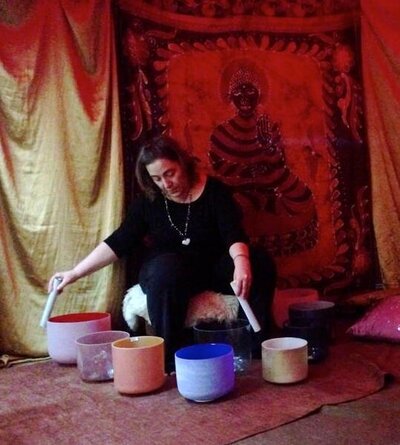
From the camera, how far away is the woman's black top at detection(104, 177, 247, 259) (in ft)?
5.98

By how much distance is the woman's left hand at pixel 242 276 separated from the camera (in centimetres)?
157

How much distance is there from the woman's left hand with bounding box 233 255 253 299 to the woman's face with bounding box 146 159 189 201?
0.29 metres

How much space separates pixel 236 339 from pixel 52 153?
828 mm

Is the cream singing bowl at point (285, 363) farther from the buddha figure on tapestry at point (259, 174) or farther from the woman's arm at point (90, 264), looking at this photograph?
the buddha figure on tapestry at point (259, 174)

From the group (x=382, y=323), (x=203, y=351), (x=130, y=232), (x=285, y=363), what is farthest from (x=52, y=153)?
(x=382, y=323)

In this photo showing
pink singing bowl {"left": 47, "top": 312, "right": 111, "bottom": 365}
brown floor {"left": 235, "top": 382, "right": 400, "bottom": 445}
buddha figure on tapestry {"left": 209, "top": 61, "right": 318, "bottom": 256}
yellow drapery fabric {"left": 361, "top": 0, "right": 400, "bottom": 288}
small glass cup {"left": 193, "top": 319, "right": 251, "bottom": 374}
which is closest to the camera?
brown floor {"left": 235, "top": 382, "right": 400, "bottom": 445}

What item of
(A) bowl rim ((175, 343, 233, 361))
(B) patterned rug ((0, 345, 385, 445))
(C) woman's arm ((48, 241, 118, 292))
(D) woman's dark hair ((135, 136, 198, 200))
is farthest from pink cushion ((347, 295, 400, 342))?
(C) woman's arm ((48, 241, 118, 292))

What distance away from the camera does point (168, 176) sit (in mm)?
1747

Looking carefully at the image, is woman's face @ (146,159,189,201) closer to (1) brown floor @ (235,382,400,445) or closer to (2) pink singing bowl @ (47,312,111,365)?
(2) pink singing bowl @ (47,312,111,365)

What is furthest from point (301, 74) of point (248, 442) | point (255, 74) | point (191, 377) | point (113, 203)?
point (248, 442)

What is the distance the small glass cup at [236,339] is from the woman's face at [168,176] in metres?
0.43

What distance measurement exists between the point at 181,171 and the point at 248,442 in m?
0.86

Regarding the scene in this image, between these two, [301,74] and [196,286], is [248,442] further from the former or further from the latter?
[301,74]

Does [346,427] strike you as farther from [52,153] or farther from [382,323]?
[52,153]
